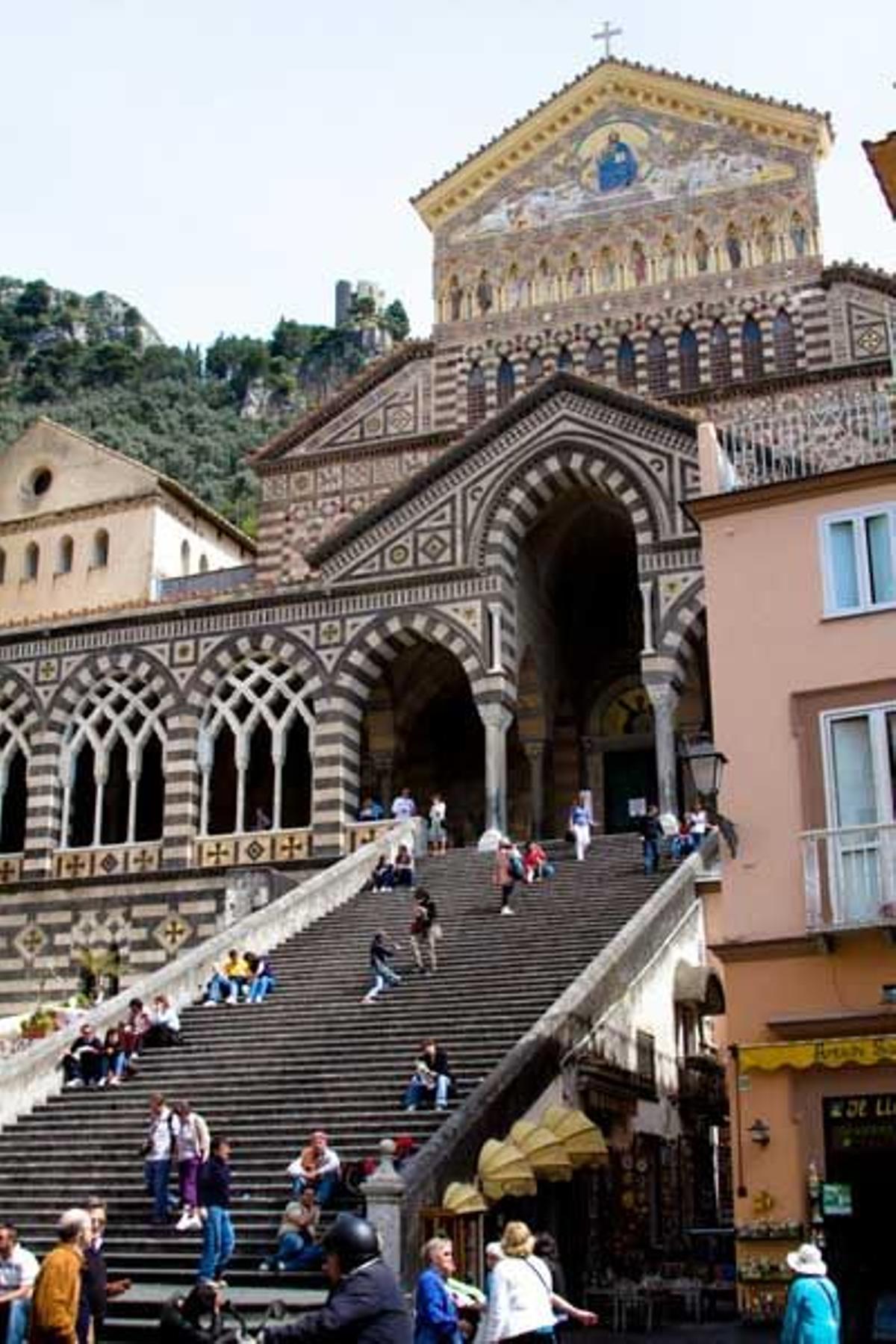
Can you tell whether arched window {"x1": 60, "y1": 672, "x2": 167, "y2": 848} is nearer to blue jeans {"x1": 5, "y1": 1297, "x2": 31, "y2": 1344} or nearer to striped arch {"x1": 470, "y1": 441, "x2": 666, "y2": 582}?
striped arch {"x1": 470, "y1": 441, "x2": 666, "y2": 582}

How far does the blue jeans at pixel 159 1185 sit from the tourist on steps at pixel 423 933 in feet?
19.2

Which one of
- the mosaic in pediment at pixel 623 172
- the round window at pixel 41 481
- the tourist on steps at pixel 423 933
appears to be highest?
the mosaic in pediment at pixel 623 172

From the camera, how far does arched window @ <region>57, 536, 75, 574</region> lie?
41.4 m

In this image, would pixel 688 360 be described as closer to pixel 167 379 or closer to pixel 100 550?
pixel 100 550

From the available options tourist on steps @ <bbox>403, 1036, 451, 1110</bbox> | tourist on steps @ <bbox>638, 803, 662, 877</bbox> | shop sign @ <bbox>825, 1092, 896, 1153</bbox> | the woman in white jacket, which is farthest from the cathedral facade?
the woman in white jacket

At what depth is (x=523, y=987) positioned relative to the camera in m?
19.6

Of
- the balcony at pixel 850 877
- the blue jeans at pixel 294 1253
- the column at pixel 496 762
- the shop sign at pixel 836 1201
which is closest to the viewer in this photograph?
the blue jeans at pixel 294 1253

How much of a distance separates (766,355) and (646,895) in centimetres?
1729

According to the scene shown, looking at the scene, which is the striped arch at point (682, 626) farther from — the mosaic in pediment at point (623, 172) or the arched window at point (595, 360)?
the mosaic in pediment at point (623, 172)

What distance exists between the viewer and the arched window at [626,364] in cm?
3744

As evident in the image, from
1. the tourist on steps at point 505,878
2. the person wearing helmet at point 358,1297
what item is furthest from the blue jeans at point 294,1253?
the tourist on steps at point 505,878

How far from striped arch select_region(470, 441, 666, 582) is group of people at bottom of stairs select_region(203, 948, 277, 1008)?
1087 centimetres

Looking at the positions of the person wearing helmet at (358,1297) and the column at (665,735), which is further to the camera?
the column at (665,735)

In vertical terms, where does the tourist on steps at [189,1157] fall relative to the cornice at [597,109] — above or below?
below
